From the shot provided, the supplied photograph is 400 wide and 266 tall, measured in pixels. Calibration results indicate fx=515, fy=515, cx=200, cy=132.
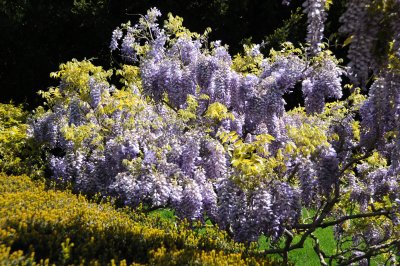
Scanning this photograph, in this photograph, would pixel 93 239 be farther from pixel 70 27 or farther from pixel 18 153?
pixel 70 27

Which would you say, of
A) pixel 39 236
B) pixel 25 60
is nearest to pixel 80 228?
pixel 39 236

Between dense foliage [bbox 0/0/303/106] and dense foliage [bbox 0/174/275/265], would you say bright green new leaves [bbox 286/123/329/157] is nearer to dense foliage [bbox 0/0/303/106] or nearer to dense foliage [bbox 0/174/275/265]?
A: dense foliage [bbox 0/174/275/265]

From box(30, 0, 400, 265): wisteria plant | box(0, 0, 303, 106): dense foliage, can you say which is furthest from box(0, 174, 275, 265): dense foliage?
box(0, 0, 303, 106): dense foliage

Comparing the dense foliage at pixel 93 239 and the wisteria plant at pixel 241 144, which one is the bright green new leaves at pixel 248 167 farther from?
the dense foliage at pixel 93 239

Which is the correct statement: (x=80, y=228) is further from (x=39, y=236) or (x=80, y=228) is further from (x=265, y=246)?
(x=265, y=246)

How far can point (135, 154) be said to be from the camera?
667 cm

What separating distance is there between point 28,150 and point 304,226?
16.8ft

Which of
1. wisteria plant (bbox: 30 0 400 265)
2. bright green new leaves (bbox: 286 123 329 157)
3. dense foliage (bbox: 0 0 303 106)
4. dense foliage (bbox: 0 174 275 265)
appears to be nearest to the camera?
dense foliage (bbox: 0 174 275 265)

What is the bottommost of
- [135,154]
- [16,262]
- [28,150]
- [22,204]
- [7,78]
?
[16,262]

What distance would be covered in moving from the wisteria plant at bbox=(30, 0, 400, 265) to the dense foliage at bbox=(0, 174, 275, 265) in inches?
23.1

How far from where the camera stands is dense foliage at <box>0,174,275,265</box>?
404 centimetres

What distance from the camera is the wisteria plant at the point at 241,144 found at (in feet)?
17.5

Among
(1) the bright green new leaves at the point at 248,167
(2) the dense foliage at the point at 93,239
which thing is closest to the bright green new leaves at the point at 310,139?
(1) the bright green new leaves at the point at 248,167

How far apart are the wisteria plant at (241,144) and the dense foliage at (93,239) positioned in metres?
0.59
